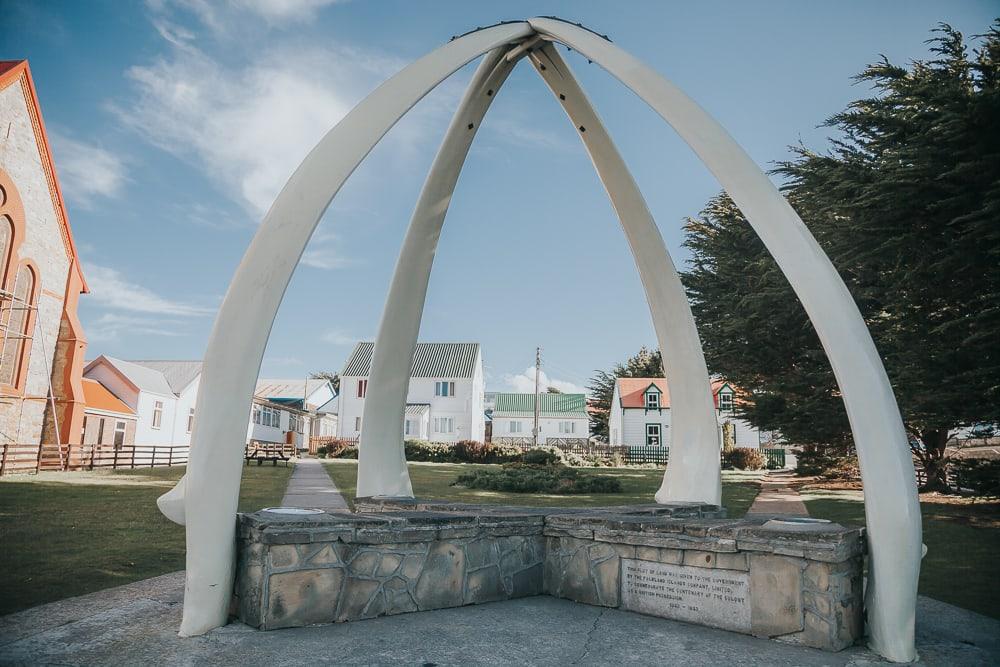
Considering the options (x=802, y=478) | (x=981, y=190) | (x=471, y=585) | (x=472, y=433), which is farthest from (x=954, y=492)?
(x=472, y=433)

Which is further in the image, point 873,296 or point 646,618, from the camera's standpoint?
point 873,296

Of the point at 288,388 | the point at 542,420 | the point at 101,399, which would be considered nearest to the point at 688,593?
the point at 101,399

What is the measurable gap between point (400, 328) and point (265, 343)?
3011mm

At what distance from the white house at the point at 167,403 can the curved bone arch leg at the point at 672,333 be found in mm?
21727

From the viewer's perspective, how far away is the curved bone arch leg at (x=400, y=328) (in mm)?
7914

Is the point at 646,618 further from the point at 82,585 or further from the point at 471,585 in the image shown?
the point at 82,585

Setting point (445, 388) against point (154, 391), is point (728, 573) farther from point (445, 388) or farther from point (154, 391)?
point (445, 388)

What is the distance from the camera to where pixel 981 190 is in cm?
1081

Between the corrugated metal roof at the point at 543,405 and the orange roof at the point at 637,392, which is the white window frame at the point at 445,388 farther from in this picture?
the corrugated metal roof at the point at 543,405

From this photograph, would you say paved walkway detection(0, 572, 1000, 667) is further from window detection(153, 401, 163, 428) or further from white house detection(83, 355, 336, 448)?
window detection(153, 401, 163, 428)

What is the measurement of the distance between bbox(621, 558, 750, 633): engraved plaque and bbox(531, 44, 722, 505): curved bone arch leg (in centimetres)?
234

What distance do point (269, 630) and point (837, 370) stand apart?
4.77 m

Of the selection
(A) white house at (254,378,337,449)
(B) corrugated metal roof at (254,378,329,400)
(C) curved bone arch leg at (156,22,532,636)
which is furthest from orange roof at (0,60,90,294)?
(B) corrugated metal roof at (254,378,329,400)

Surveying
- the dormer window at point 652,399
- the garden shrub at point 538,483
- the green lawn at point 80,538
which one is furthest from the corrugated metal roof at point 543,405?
the green lawn at point 80,538
